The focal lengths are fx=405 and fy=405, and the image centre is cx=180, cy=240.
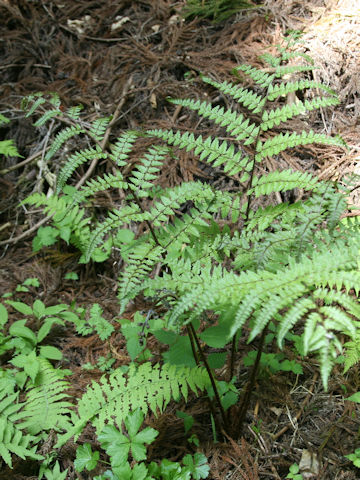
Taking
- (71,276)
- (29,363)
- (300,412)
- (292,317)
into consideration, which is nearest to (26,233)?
(71,276)

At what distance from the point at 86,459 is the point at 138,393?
0.42 meters

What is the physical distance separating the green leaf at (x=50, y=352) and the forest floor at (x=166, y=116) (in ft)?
0.49

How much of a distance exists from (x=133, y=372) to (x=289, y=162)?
2.03 meters

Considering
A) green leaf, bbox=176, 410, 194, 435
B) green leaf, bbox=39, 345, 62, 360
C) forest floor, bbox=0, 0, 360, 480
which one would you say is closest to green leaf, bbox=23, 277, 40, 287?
forest floor, bbox=0, 0, 360, 480

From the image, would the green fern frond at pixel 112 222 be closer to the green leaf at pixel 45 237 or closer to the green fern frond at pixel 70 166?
the green fern frond at pixel 70 166

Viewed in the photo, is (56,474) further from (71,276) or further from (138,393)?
(71,276)

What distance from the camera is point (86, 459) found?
83.4 inches

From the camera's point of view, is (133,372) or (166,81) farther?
(166,81)

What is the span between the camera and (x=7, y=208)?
4.00m

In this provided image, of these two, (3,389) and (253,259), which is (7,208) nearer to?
(3,389)

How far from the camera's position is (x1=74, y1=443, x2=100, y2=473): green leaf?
2094mm

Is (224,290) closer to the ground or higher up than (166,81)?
closer to the ground

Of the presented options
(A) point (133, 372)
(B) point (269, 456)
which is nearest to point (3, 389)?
(A) point (133, 372)

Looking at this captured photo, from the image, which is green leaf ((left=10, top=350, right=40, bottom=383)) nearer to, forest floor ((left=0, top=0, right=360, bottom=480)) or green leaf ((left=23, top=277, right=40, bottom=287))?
forest floor ((left=0, top=0, right=360, bottom=480))
